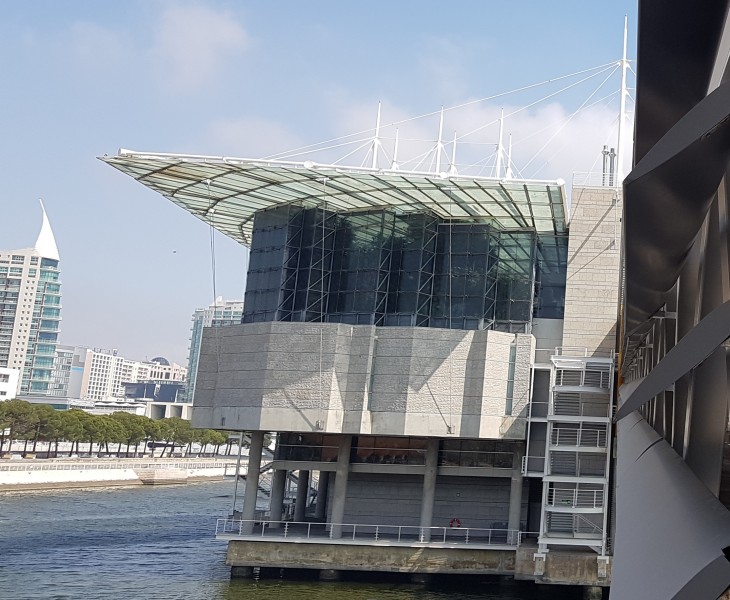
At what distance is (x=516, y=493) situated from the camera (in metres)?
40.2

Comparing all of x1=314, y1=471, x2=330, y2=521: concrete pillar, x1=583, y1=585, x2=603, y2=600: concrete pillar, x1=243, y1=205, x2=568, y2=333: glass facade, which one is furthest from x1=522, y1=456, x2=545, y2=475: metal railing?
x1=314, y1=471, x2=330, y2=521: concrete pillar

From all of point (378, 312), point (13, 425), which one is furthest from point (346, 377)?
point (13, 425)

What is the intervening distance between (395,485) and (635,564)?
1596 inches

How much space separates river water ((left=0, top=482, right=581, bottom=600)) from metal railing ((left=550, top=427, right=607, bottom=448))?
590 centimetres

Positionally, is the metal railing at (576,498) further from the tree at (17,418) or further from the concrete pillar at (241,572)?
the tree at (17,418)

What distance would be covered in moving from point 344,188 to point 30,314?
527 feet

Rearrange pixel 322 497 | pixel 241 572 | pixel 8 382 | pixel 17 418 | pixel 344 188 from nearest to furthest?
1. pixel 241 572
2. pixel 344 188
3. pixel 322 497
4. pixel 17 418
5. pixel 8 382

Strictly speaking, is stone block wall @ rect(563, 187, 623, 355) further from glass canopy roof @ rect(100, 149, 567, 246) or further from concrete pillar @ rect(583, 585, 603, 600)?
concrete pillar @ rect(583, 585, 603, 600)

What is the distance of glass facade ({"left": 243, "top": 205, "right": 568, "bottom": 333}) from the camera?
41875 mm

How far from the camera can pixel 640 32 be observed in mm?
3551

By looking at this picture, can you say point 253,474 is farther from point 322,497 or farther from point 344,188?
point 344,188

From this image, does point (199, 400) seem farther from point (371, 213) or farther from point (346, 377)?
point (371, 213)

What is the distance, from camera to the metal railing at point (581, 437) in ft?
124

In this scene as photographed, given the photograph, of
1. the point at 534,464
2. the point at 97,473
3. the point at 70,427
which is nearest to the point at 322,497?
the point at 534,464
